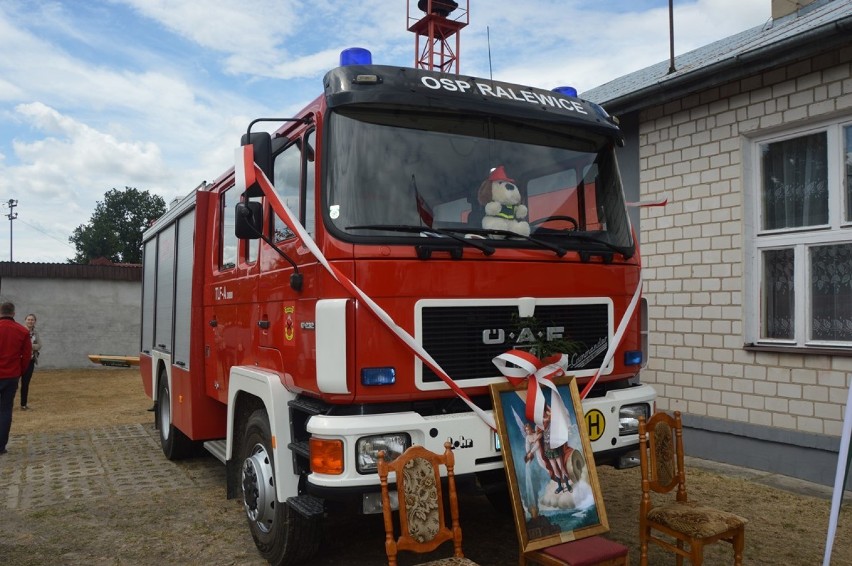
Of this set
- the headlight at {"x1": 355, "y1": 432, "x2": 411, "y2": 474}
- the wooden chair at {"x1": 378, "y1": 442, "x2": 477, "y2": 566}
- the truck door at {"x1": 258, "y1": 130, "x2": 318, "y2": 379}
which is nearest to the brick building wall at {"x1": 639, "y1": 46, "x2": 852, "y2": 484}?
the wooden chair at {"x1": 378, "y1": 442, "x2": 477, "y2": 566}

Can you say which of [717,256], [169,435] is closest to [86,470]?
[169,435]

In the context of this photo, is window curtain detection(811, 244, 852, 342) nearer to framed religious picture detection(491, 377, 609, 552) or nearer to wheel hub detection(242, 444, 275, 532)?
framed religious picture detection(491, 377, 609, 552)

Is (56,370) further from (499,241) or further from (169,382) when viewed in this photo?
(499,241)

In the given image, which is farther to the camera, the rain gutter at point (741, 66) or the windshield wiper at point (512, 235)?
the rain gutter at point (741, 66)

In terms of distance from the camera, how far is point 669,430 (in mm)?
4129

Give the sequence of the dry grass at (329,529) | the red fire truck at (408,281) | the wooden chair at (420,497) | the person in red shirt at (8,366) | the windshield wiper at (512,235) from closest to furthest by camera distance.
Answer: the wooden chair at (420,497)
the red fire truck at (408,281)
the windshield wiper at (512,235)
the dry grass at (329,529)
the person in red shirt at (8,366)

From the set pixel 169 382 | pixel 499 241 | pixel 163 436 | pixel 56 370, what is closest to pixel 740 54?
pixel 499 241

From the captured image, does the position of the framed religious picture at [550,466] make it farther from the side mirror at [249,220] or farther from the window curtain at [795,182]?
the window curtain at [795,182]

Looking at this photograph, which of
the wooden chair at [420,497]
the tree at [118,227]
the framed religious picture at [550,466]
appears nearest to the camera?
the wooden chair at [420,497]

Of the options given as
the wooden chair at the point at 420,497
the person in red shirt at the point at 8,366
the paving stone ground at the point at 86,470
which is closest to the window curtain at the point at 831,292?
the wooden chair at the point at 420,497

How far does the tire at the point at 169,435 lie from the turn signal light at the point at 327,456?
3941mm

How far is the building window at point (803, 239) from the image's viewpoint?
19.2ft

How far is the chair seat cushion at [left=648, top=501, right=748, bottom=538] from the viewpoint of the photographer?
352cm

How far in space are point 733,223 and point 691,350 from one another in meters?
1.32
